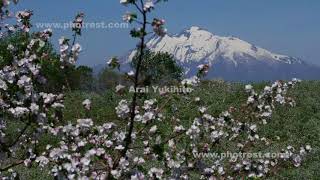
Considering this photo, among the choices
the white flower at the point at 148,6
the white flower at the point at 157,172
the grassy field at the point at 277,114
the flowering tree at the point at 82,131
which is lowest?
the grassy field at the point at 277,114

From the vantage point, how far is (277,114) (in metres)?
21.7

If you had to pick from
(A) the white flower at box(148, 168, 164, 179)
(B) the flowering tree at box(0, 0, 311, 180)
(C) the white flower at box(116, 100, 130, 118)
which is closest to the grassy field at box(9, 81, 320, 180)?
(B) the flowering tree at box(0, 0, 311, 180)

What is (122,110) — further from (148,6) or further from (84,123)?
(148,6)

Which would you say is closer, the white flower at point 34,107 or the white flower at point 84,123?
the white flower at point 34,107

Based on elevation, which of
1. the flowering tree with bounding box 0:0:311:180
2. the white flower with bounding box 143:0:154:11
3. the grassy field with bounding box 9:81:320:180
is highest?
the white flower with bounding box 143:0:154:11

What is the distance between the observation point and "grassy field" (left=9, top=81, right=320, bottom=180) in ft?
45.7

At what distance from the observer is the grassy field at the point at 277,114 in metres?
13.9

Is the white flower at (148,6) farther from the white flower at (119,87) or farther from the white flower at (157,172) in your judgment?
the white flower at (157,172)

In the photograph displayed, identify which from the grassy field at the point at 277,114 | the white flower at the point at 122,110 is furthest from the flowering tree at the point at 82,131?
the grassy field at the point at 277,114

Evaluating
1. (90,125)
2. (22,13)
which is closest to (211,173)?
(90,125)

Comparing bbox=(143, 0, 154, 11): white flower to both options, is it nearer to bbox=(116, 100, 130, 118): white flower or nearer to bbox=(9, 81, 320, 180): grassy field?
bbox=(116, 100, 130, 118): white flower

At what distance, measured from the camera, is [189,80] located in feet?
21.3

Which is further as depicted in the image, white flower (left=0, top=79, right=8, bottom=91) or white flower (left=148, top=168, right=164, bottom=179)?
white flower (left=148, top=168, right=164, bottom=179)

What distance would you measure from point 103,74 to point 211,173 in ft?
303
